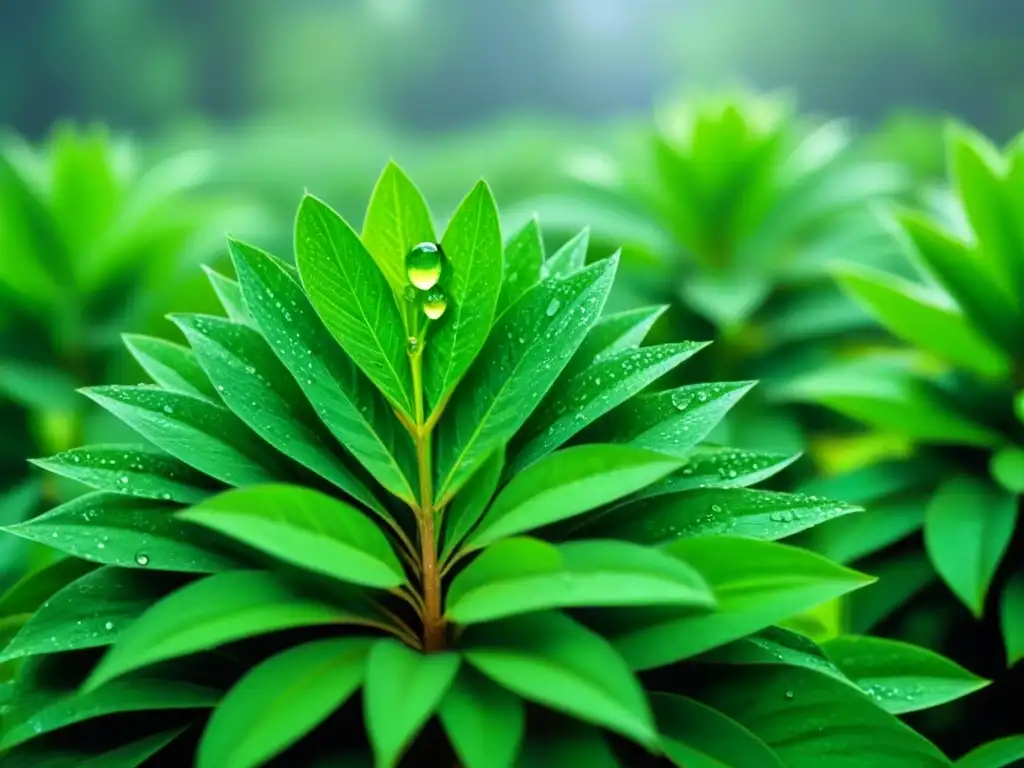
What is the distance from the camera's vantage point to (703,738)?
0.52 metres

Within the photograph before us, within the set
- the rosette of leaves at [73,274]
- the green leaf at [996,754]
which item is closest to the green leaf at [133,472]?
the green leaf at [996,754]

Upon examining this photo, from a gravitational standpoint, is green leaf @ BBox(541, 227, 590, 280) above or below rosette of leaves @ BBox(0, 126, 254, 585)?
below

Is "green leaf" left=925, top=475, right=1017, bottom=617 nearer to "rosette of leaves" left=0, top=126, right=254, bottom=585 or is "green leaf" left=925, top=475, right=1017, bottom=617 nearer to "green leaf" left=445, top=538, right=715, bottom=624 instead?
"green leaf" left=445, top=538, right=715, bottom=624

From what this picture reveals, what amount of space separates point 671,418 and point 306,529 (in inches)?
8.8

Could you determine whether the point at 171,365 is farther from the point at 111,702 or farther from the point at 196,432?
the point at 111,702

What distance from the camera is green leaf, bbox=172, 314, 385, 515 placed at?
0.55 meters

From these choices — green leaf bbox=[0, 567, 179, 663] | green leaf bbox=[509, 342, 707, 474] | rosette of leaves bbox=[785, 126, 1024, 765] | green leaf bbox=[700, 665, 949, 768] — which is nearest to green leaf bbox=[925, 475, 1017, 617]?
rosette of leaves bbox=[785, 126, 1024, 765]

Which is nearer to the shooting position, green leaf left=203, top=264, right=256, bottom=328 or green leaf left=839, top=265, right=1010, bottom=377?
green leaf left=203, top=264, right=256, bottom=328

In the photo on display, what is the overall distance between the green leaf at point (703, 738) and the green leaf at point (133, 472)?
27 cm

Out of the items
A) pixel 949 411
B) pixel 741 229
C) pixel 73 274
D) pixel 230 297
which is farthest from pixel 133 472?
pixel 741 229

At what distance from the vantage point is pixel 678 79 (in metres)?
3.26

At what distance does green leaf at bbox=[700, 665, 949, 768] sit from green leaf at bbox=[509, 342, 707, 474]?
0.53 ft

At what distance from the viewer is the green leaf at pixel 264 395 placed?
546 millimetres

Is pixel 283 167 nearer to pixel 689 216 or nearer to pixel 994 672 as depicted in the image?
pixel 689 216
